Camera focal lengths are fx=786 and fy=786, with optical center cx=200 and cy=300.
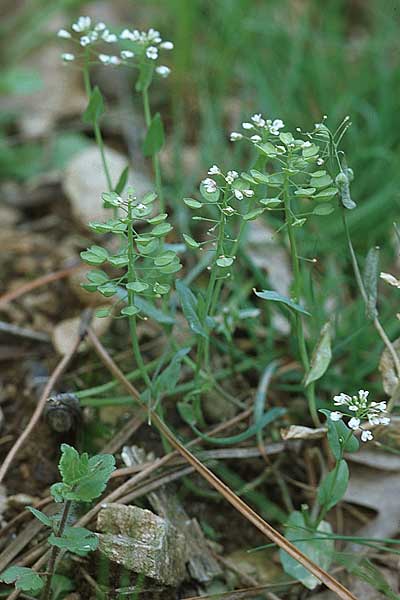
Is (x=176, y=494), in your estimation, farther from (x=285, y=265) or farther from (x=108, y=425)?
(x=285, y=265)

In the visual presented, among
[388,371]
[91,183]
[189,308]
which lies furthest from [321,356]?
[91,183]

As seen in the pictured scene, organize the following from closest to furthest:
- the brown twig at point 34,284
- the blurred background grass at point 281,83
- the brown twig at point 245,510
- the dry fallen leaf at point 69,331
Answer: the brown twig at point 245,510
the dry fallen leaf at point 69,331
the brown twig at point 34,284
the blurred background grass at point 281,83

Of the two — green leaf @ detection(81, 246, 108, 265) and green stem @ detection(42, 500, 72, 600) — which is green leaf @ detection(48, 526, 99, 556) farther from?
green leaf @ detection(81, 246, 108, 265)

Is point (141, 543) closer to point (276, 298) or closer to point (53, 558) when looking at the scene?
point (53, 558)

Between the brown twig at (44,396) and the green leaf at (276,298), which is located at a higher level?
the green leaf at (276,298)

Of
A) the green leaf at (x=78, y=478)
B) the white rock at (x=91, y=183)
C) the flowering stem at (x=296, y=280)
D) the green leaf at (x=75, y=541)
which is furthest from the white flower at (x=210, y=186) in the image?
the white rock at (x=91, y=183)

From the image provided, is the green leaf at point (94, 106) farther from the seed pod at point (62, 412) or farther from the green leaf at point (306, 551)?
the green leaf at point (306, 551)

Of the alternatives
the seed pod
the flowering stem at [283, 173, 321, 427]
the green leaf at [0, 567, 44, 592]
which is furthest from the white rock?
the green leaf at [0, 567, 44, 592]
